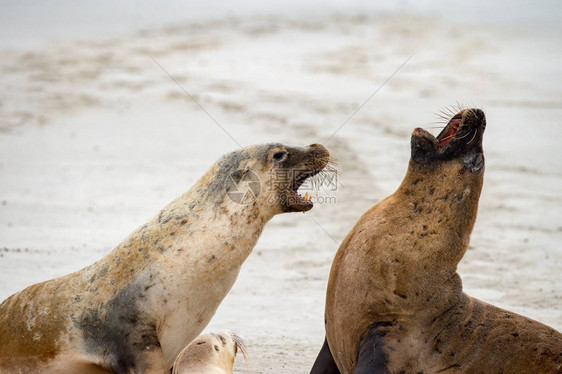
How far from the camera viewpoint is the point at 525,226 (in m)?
9.13

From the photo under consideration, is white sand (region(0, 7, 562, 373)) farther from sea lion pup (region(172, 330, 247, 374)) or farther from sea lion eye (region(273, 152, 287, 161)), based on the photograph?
sea lion eye (region(273, 152, 287, 161))

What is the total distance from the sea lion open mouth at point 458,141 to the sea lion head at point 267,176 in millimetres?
644

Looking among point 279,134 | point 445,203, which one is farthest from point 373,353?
point 279,134

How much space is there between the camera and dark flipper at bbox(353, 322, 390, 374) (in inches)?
153

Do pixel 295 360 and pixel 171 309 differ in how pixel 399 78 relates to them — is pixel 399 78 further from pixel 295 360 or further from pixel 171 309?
pixel 171 309

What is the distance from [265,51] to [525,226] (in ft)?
33.1

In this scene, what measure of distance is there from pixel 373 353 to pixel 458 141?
3.79 ft

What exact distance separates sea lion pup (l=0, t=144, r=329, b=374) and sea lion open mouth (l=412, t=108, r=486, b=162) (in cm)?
69

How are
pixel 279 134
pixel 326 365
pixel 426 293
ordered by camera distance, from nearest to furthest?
1. pixel 426 293
2. pixel 326 365
3. pixel 279 134

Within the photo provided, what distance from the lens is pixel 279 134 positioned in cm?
1212

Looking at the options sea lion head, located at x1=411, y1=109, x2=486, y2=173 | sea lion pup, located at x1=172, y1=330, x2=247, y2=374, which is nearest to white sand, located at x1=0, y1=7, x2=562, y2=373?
sea lion pup, located at x1=172, y1=330, x2=247, y2=374

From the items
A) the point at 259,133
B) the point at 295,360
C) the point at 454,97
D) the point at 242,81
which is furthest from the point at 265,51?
the point at 295,360

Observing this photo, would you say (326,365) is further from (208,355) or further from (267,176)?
(267,176)

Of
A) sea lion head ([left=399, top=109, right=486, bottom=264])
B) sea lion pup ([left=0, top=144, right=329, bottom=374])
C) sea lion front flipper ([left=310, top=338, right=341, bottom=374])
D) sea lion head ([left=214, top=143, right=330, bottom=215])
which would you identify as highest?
sea lion head ([left=399, top=109, right=486, bottom=264])
